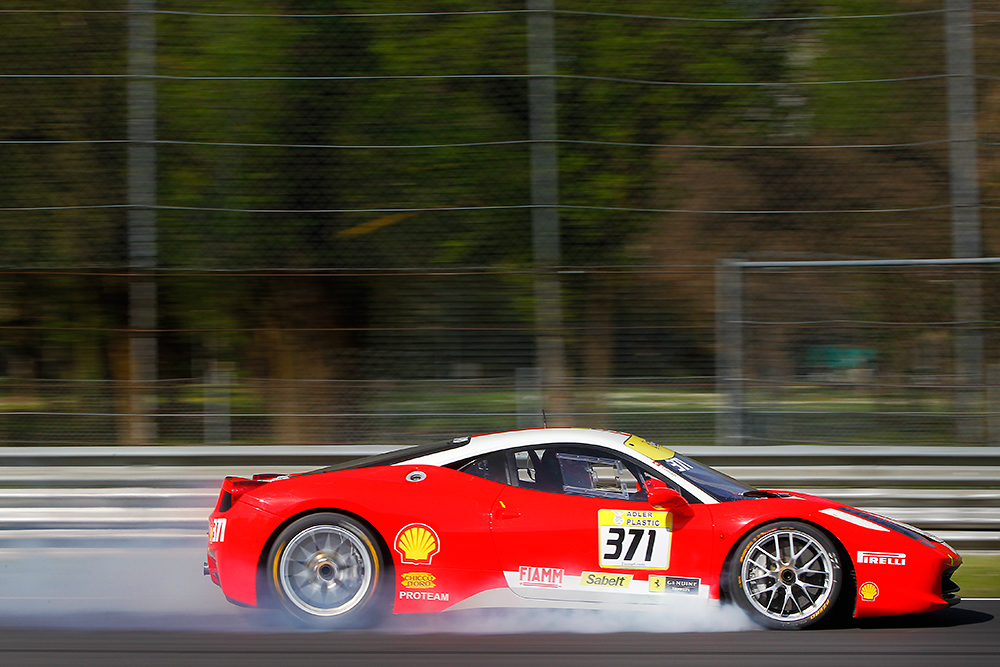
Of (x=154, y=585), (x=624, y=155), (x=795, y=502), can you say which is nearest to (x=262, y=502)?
(x=154, y=585)

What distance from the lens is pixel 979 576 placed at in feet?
21.4

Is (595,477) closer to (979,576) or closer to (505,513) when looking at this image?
(505,513)

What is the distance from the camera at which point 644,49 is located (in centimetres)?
887

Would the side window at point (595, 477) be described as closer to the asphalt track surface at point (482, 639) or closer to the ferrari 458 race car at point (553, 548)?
the ferrari 458 race car at point (553, 548)

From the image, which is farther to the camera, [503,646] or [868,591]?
[868,591]

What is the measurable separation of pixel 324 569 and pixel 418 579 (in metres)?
0.49

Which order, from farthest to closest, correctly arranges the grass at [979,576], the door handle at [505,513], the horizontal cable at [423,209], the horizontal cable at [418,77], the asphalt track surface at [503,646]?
the horizontal cable at [418,77], the horizontal cable at [423,209], the grass at [979,576], the door handle at [505,513], the asphalt track surface at [503,646]

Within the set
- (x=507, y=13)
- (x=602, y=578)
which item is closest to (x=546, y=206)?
(x=507, y=13)

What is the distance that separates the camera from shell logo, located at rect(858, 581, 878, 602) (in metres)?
5.05

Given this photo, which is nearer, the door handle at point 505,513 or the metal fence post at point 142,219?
the door handle at point 505,513

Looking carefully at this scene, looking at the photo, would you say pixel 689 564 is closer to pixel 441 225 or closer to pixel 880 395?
pixel 880 395

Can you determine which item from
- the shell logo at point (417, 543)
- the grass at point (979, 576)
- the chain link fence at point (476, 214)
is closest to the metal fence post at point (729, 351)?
the chain link fence at point (476, 214)

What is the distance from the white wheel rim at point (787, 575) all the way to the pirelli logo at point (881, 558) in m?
0.16

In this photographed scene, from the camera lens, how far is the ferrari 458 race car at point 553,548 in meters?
5.04
